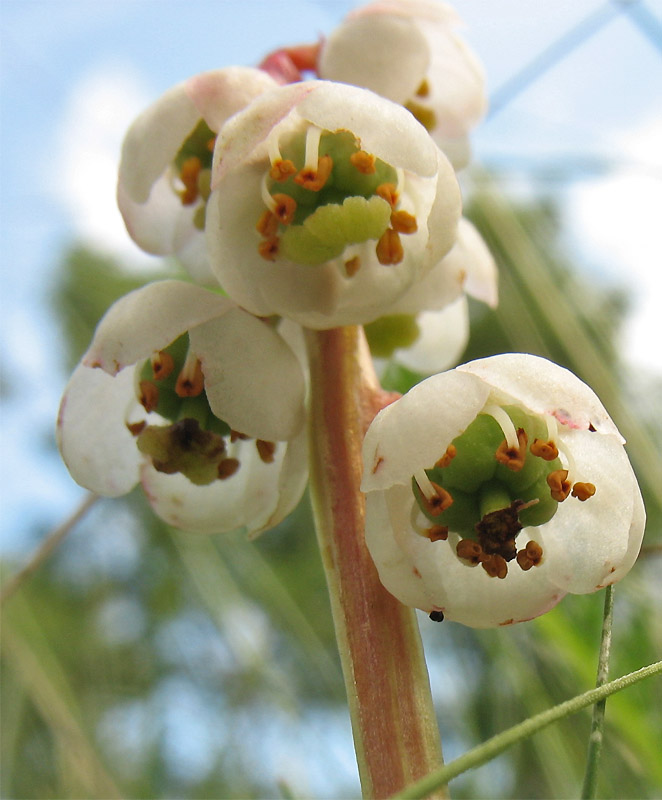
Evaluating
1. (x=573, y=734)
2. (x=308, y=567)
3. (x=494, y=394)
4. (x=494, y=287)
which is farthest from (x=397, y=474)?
(x=308, y=567)

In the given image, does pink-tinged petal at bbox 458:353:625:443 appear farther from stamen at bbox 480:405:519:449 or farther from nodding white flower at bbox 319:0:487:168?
nodding white flower at bbox 319:0:487:168

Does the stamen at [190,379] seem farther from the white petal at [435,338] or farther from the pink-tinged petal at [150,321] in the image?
the white petal at [435,338]

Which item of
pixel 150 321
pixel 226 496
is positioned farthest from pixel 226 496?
pixel 150 321

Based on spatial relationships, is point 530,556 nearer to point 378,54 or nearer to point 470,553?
point 470,553

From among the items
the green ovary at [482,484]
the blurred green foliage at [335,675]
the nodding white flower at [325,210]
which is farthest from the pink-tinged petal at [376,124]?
the blurred green foliage at [335,675]

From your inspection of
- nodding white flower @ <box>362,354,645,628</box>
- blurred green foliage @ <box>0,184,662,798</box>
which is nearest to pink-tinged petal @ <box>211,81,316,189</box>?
nodding white flower @ <box>362,354,645,628</box>
